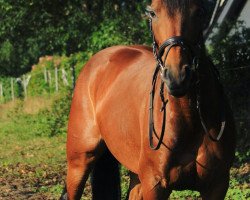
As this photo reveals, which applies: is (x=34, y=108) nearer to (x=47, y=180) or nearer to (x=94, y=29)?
A: (x=94, y=29)

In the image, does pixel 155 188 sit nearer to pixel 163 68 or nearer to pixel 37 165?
pixel 163 68

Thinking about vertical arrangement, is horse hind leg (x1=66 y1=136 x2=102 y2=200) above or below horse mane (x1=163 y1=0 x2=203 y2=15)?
below

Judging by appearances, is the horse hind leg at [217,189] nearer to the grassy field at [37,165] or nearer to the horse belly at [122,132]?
the horse belly at [122,132]

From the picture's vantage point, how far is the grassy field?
25.1ft

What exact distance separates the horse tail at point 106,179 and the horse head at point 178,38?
218cm

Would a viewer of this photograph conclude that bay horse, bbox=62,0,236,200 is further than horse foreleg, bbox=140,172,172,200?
No

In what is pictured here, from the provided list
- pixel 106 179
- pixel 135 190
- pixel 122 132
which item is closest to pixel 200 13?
pixel 122 132

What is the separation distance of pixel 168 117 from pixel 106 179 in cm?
195

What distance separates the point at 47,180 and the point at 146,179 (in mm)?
5212

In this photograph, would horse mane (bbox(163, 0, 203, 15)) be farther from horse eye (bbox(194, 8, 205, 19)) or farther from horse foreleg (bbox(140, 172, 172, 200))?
horse foreleg (bbox(140, 172, 172, 200))

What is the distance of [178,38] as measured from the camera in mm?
3320

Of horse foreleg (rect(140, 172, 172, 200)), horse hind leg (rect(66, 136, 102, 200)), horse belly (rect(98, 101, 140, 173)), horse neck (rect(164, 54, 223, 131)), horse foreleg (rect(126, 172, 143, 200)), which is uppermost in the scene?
horse neck (rect(164, 54, 223, 131))

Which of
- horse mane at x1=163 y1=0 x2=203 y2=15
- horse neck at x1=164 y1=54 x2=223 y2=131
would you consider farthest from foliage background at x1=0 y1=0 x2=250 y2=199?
horse mane at x1=163 y1=0 x2=203 y2=15

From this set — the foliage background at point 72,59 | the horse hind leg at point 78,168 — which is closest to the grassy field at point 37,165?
the foliage background at point 72,59
